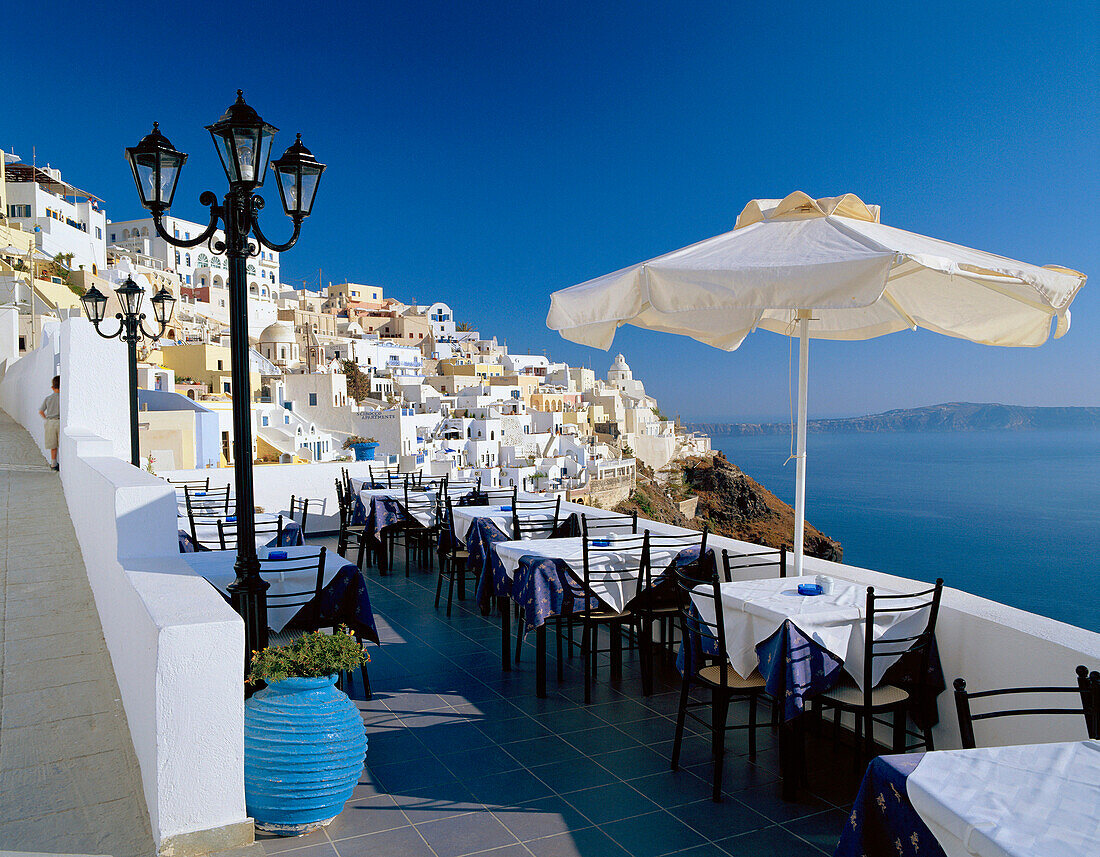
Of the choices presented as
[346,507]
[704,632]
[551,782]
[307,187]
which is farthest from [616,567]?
[346,507]

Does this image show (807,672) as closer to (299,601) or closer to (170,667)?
(170,667)

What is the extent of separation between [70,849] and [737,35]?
30.4 metres

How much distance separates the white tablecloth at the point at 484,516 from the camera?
744 centimetres

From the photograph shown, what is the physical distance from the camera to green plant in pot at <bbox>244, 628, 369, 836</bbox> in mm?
3184

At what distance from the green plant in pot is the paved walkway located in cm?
45

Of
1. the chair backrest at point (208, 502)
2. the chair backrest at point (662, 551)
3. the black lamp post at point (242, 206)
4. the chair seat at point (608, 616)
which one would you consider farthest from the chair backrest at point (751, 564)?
the chair backrest at point (208, 502)

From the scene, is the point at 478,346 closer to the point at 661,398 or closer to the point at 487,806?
the point at 661,398

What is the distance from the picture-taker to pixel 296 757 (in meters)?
3.19

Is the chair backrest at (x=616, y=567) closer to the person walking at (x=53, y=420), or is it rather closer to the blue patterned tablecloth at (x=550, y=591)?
the blue patterned tablecloth at (x=550, y=591)

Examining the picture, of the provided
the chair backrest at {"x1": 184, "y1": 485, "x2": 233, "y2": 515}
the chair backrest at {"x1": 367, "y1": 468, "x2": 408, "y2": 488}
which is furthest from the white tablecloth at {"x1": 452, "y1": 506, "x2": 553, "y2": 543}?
the chair backrest at {"x1": 367, "y1": 468, "x2": 408, "y2": 488}

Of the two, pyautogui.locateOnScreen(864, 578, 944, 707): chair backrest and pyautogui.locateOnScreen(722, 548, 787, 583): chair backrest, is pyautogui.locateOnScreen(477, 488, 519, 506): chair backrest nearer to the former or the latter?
pyautogui.locateOnScreen(722, 548, 787, 583): chair backrest

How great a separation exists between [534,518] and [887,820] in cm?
573

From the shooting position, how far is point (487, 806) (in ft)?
11.7

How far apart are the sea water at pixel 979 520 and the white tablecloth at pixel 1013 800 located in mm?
9249
